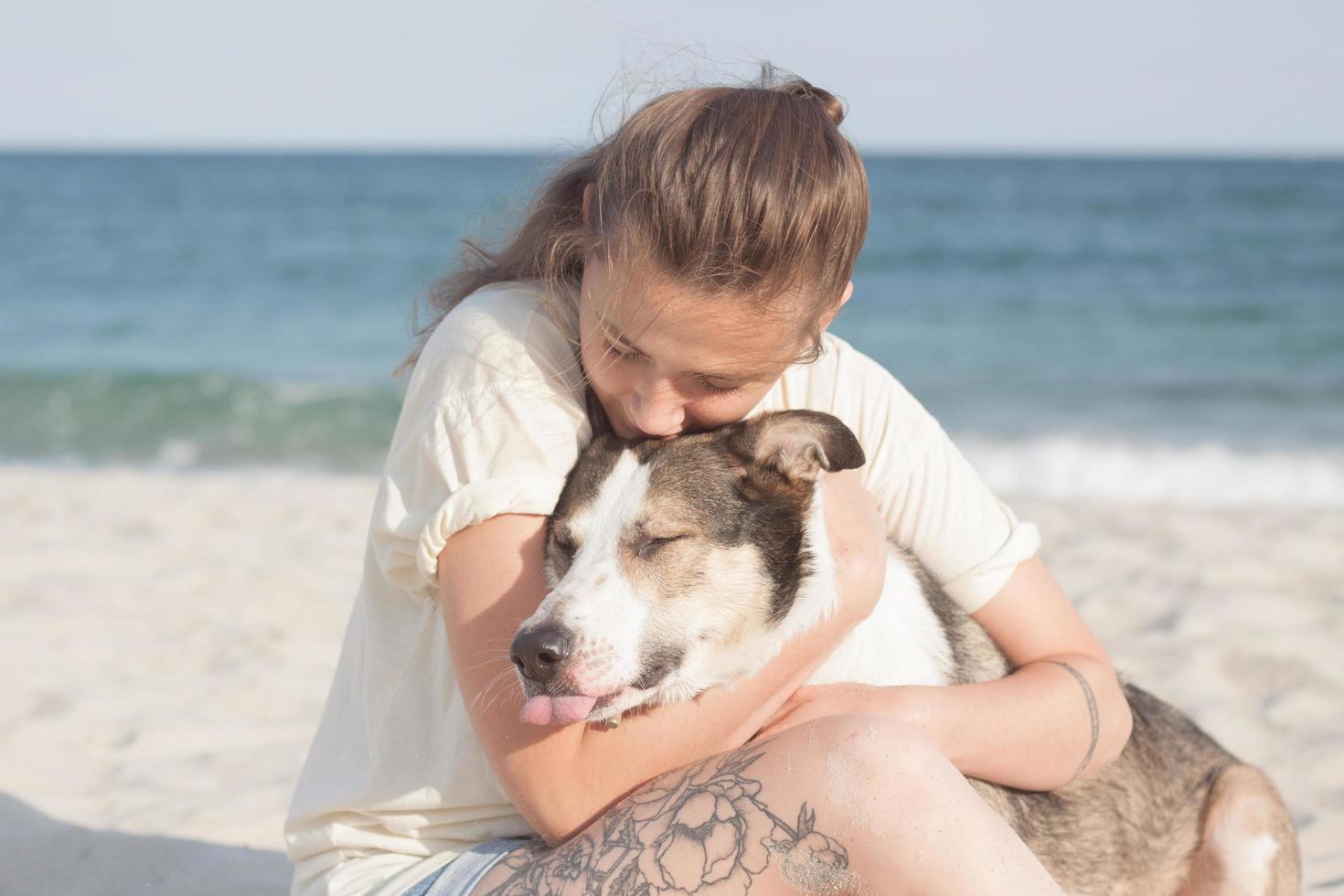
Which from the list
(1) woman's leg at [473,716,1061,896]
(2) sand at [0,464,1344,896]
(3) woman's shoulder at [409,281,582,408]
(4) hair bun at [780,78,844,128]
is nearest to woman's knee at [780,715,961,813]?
(1) woman's leg at [473,716,1061,896]

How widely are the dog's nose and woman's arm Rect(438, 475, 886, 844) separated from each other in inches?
2.5

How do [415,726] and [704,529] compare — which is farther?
[704,529]

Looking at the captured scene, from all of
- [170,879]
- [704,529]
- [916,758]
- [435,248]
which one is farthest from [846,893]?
[435,248]

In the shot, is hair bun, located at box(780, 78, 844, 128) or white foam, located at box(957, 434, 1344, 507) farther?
white foam, located at box(957, 434, 1344, 507)

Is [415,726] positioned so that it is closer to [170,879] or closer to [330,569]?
[170,879]

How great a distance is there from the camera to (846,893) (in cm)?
226

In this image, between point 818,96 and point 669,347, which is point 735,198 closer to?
point 669,347

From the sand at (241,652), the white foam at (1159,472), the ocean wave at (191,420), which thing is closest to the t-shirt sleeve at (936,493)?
the sand at (241,652)

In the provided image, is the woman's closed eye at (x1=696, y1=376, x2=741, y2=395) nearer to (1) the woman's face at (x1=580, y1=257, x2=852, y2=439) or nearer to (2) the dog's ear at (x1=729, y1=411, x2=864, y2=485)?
(1) the woman's face at (x1=580, y1=257, x2=852, y2=439)

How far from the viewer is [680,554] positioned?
112 inches

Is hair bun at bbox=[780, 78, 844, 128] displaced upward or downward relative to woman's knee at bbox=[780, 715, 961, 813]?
upward

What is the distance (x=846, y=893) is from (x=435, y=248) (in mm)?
25950

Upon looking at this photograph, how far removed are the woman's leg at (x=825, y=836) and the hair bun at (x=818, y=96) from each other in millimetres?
1295

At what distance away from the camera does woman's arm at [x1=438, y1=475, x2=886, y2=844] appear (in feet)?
→ 8.03
